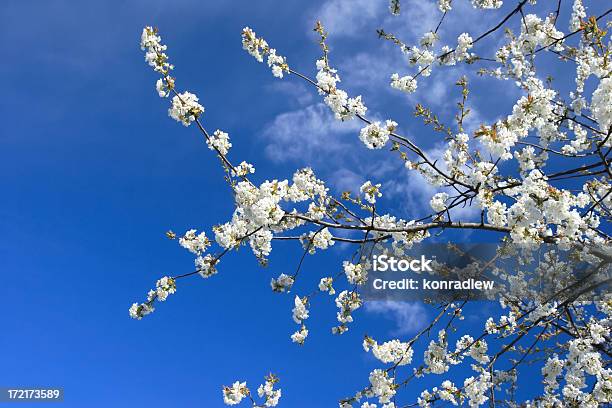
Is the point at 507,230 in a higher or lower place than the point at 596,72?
lower

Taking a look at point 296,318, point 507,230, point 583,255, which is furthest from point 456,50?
point 296,318

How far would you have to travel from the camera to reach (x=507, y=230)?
4848mm

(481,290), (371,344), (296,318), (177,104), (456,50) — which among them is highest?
(456,50)

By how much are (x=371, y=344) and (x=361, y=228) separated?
1.48m

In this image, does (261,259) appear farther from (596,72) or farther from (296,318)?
(596,72)

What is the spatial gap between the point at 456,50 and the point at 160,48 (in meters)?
3.34

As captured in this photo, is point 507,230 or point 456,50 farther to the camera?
point 456,50

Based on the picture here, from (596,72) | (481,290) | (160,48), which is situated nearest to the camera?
(596,72)

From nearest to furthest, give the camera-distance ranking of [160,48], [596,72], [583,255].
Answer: [596,72] < [160,48] < [583,255]

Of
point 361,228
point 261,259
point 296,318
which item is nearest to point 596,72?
point 361,228

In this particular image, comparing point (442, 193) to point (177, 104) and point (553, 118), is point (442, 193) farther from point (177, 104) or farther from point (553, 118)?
point (177, 104)

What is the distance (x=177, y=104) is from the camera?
4.64m

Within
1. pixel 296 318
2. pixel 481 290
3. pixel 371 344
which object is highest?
pixel 481 290

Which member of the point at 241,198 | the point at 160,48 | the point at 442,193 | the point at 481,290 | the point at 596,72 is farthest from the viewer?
the point at 481,290
